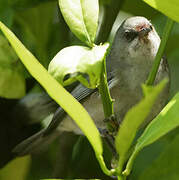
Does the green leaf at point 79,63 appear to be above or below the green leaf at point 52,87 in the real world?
above

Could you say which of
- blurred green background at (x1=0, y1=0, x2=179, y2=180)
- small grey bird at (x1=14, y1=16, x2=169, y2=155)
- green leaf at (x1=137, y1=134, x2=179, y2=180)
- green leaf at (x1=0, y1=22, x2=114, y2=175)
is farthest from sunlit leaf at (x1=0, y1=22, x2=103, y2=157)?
small grey bird at (x1=14, y1=16, x2=169, y2=155)

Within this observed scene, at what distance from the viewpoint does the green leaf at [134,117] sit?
581 millimetres

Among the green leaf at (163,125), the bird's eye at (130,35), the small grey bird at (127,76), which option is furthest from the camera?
the bird's eye at (130,35)

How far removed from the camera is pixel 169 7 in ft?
2.57

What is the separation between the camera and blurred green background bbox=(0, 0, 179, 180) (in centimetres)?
151

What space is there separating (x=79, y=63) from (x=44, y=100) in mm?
1071

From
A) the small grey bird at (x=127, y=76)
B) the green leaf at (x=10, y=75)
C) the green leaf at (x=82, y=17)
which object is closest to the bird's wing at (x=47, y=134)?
the small grey bird at (x=127, y=76)

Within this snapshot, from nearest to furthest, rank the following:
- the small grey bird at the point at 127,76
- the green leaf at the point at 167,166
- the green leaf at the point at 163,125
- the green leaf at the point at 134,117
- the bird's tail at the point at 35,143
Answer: the green leaf at the point at 134,117, the green leaf at the point at 163,125, the green leaf at the point at 167,166, the bird's tail at the point at 35,143, the small grey bird at the point at 127,76

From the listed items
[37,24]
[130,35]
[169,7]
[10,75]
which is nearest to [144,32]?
[130,35]

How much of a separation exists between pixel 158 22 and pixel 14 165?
2.57 feet

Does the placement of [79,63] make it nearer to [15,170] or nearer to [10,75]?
[10,75]

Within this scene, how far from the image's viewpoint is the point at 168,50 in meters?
1.74

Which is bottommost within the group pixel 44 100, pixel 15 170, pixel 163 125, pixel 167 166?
pixel 15 170

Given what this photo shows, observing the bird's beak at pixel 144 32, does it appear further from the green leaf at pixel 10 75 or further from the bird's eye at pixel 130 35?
the green leaf at pixel 10 75
